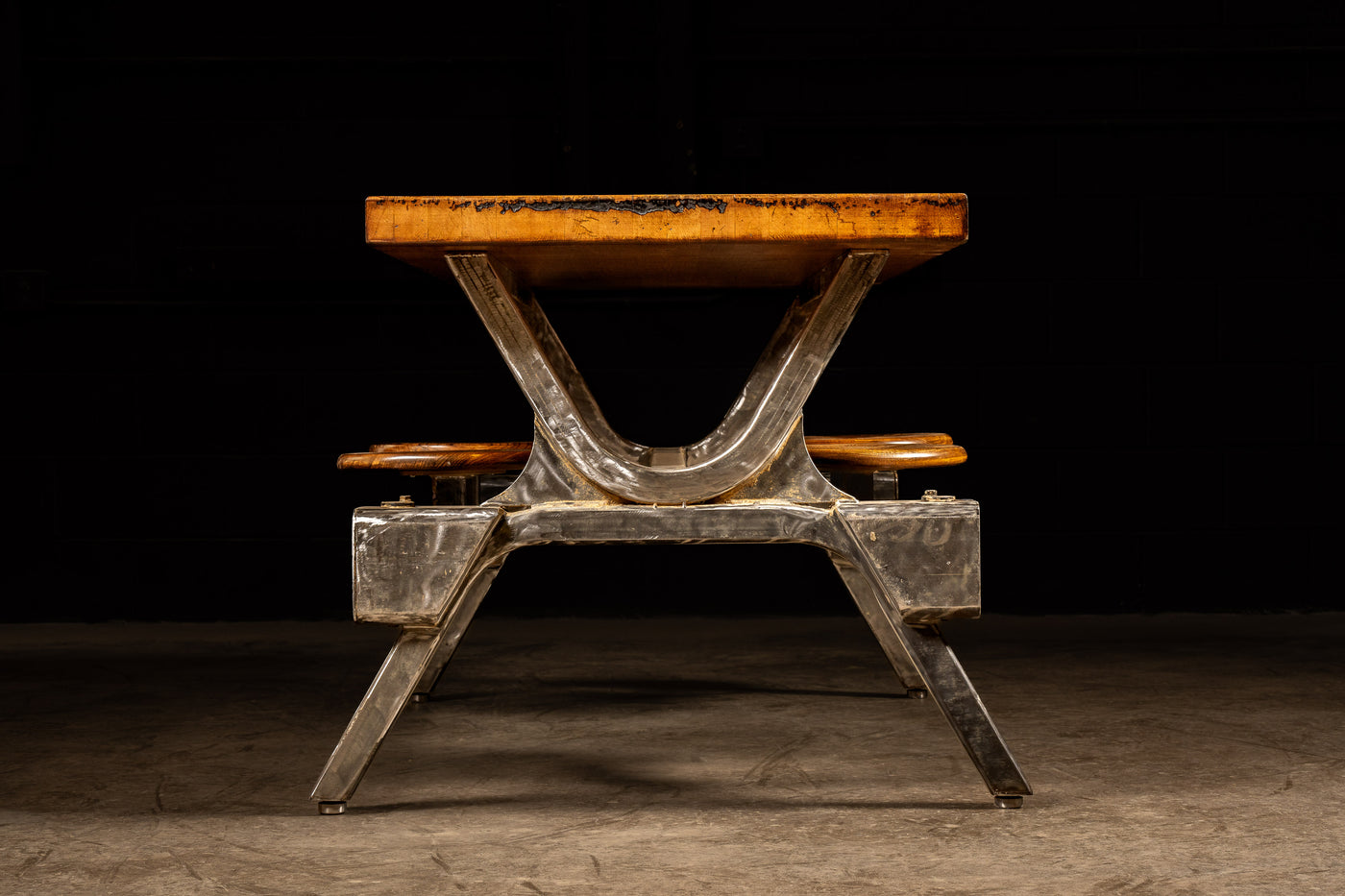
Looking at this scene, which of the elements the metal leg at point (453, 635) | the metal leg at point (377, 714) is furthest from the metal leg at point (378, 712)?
the metal leg at point (453, 635)

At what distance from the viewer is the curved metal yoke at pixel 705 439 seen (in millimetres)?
1626

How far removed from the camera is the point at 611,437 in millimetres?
1710

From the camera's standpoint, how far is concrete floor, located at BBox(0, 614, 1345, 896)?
142 cm

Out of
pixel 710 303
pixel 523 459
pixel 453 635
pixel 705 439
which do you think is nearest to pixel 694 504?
pixel 705 439

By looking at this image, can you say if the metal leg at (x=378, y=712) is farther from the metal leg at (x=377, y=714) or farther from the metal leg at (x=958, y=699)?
the metal leg at (x=958, y=699)

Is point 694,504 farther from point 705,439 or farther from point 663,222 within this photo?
point 663,222

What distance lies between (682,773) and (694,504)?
450 mm

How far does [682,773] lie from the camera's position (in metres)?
1.85

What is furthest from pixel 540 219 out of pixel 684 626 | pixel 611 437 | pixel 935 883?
pixel 684 626

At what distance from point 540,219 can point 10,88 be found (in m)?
2.64

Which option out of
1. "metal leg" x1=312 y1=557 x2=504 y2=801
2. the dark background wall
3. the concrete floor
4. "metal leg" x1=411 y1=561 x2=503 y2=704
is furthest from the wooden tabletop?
the dark background wall

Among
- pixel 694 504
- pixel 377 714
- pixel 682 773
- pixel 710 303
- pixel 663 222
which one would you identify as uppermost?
pixel 663 222

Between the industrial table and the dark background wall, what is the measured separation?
187cm

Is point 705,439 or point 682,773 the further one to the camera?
point 682,773
